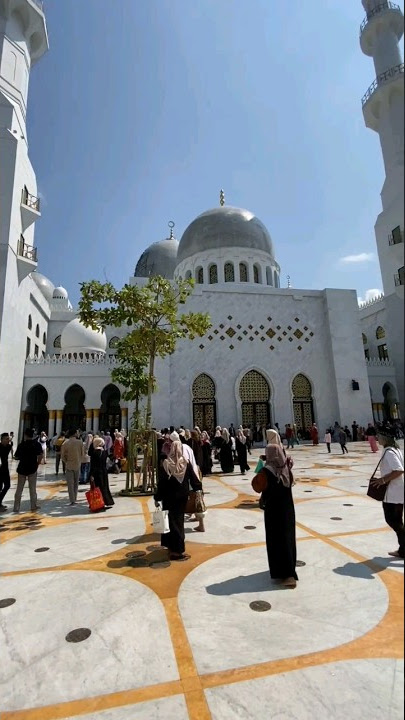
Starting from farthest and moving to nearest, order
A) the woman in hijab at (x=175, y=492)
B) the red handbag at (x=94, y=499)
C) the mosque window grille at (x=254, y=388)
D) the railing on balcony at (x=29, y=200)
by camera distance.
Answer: the mosque window grille at (x=254, y=388)
the railing on balcony at (x=29, y=200)
the red handbag at (x=94, y=499)
the woman in hijab at (x=175, y=492)

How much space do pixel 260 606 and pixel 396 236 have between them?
2668 mm

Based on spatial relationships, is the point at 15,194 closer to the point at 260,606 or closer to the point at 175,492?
the point at 175,492

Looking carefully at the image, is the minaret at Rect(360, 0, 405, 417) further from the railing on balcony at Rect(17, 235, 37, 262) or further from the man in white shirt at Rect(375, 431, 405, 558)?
the railing on balcony at Rect(17, 235, 37, 262)

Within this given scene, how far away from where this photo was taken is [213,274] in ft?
75.7

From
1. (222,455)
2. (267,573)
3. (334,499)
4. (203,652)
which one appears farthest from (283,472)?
(222,455)

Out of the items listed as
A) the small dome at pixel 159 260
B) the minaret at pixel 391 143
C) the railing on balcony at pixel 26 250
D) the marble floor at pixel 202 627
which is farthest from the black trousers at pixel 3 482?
the small dome at pixel 159 260

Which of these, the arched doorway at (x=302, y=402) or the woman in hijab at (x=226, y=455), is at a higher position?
the arched doorway at (x=302, y=402)

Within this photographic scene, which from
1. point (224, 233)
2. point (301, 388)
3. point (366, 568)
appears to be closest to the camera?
point (366, 568)

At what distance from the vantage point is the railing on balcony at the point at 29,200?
52.3 ft

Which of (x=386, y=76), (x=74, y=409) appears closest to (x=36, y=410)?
(x=74, y=409)

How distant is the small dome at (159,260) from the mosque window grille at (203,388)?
12.6m

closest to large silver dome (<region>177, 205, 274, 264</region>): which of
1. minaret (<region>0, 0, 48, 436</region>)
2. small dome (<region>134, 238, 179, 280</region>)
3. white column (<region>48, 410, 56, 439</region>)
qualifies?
small dome (<region>134, 238, 179, 280</region>)

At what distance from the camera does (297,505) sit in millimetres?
5605

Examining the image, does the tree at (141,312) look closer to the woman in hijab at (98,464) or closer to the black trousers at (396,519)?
the woman in hijab at (98,464)
